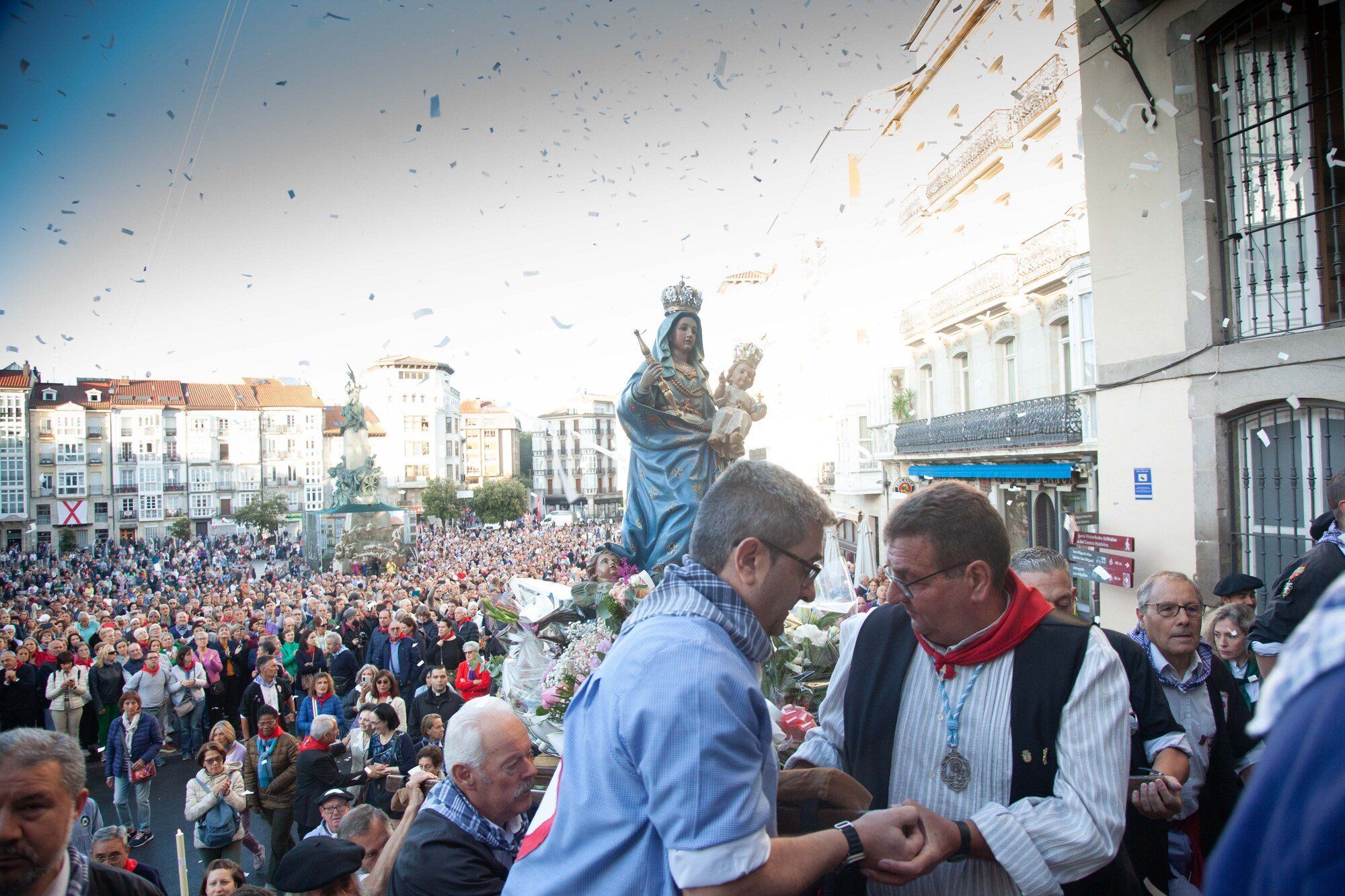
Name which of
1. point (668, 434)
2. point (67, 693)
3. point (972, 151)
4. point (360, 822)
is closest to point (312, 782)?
point (360, 822)

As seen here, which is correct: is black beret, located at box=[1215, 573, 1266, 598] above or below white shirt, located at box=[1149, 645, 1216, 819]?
above

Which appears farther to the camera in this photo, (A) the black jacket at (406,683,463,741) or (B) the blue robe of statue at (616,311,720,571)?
(A) the black jacket at (406,683,463,741)

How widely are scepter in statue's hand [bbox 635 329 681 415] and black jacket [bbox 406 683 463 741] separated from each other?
3.00 m

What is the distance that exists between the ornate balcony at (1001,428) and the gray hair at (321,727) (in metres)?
12.7

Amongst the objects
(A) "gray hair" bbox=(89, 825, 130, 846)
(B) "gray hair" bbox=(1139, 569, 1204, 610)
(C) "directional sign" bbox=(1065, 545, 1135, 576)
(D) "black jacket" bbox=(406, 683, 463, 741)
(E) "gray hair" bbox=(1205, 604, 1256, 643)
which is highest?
(B) "gray hair" bbox=(1139, 569, 1204, 610)

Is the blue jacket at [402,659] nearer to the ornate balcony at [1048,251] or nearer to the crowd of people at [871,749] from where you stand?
the crowd of people at [871,749]

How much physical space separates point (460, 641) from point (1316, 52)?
388 inches

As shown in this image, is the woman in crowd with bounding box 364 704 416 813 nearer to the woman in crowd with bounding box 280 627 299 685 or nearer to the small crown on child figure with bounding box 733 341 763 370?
the small crown on child figure with bounding box 733 341 763 370

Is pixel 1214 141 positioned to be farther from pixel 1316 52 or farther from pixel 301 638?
pixel 301 638

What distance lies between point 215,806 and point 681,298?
4.62 m

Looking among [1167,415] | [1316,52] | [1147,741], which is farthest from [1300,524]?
[1147,741]

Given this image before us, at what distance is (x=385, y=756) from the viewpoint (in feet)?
17.6

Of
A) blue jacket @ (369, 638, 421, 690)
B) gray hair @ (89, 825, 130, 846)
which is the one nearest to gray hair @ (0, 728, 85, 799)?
gray hair @ (89, 825, 130, 846)

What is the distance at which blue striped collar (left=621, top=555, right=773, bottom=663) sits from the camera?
1.35m
